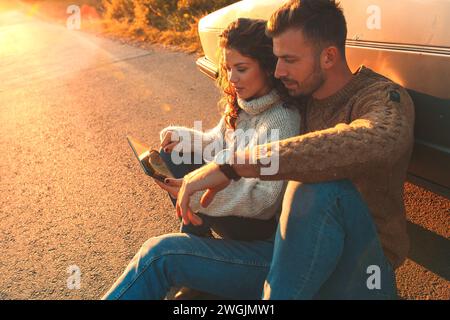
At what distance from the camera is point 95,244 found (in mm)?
2756

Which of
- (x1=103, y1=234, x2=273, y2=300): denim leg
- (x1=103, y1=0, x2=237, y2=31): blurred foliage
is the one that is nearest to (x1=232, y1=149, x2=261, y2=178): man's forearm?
(x1=103, y1=234, x2=273, y2=300): denim leg

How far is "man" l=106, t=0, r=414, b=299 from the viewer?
1.58m

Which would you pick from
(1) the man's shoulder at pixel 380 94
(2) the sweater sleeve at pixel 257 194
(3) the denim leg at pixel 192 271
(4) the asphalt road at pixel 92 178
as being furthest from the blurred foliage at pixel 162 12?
(3) the denim leg at pixel 192 271

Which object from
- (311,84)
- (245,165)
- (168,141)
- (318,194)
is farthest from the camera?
(168,141)

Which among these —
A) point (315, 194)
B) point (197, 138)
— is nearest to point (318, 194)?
point (315, 194)

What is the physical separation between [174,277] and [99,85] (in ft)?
15.0

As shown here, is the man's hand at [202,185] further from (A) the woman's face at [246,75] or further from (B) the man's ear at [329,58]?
(B) the man's ear at [329,58]

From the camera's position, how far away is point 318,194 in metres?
1.57

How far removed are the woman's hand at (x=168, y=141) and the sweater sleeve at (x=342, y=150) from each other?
92cm

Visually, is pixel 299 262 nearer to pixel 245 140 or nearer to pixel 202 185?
pixel 202 185

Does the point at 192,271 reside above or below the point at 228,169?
below

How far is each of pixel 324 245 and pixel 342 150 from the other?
334mm
